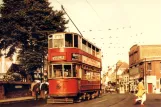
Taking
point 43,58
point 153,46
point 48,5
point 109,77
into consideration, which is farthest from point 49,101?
point 109,77

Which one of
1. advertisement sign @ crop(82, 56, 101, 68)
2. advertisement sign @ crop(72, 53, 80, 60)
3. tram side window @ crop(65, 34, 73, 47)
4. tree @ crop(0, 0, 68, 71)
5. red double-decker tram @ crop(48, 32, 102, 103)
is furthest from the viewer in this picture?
tree @ crop(0, 0, 68, 71)

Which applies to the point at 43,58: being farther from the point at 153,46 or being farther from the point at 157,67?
the point at 153,46

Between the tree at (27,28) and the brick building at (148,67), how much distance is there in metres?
33.1

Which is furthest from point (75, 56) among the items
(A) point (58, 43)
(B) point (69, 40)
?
(A) point (58, 43)

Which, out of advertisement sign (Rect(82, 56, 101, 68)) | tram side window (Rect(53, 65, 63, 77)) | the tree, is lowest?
tram side window (Rect(53, 65, 63, 77))

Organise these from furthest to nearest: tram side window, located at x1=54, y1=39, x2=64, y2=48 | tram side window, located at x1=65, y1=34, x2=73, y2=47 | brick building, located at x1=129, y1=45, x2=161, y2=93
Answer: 1. brick building, located at x1=129, y1=45, x2=161, y2=93
2. tram side window, located at x1=65, y1=34, x2=73, y2=47
3. tram side window, located at x1=54, y1=39, x2=64, y2=48

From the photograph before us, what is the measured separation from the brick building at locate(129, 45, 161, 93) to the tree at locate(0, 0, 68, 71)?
109 ft

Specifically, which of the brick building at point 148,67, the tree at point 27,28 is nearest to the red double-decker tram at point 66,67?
the tree at point 27,28

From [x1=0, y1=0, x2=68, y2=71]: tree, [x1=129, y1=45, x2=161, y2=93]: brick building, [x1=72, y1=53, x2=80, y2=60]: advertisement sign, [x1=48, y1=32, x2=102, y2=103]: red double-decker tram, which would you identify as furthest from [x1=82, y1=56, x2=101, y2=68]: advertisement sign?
[x1=129, y1=45, x2=161, y2=93]: brick building

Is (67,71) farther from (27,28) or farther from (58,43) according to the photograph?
(27,28)

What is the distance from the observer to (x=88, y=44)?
28734 millimetres

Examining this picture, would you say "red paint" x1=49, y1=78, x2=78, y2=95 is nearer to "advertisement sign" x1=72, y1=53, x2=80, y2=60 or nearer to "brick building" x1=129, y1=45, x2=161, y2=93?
"advertisement sign" x1=72, y1=53, x2=80, y2=60

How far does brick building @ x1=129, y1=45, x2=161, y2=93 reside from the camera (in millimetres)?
69250

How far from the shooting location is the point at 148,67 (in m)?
70.9
